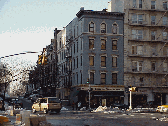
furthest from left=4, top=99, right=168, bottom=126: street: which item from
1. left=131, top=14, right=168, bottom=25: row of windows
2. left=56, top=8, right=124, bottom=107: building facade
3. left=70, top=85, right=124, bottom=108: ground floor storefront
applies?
left=131, top=14, right=168, bottom=25: row of windows

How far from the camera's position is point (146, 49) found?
64.8m

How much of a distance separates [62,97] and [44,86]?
20505 millimetres

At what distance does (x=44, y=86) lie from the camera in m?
95.6

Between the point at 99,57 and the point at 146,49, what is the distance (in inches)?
362

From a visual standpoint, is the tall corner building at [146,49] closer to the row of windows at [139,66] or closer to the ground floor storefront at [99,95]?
the row of windows at [139,66]

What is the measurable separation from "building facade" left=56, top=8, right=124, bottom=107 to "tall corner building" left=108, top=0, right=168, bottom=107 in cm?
149

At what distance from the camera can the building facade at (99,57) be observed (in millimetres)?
62312

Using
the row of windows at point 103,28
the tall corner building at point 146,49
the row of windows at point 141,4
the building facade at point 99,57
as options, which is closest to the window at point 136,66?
the tall corner building at point 146,49

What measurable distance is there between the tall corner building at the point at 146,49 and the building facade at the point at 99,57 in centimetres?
149

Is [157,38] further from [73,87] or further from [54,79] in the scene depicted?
[54,79]

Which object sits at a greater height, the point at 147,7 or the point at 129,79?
the point at 147,7

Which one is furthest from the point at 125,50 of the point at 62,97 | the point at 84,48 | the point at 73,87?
the point at 62,97

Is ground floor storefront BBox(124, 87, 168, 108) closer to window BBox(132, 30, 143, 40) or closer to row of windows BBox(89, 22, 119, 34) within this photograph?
window BBox(132, 30, 143, 40)

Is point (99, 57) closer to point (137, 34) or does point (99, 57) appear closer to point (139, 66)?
point (139, 66)
